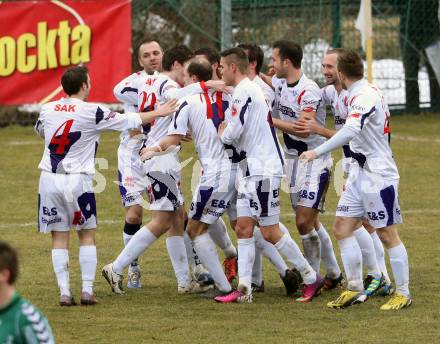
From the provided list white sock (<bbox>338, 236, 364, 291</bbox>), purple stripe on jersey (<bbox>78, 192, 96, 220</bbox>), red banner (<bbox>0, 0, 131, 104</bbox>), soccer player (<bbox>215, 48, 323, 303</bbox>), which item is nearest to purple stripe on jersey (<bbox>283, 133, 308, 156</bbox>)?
soccer player (<bbox>215, 48, 323, 303</bbox>)

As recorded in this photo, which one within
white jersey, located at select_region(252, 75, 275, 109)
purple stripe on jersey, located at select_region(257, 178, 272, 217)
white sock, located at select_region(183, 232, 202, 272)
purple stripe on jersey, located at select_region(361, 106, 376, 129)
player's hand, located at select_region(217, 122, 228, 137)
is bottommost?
white sock, located at select_region(183, 232, 202, 272)

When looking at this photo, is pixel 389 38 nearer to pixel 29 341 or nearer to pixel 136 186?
pixel 136 186

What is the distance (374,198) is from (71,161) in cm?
237

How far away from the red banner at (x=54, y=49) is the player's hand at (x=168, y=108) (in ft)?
33.9

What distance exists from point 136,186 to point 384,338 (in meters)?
3.30

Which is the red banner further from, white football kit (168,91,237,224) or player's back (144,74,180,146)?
white football kit (168,91,237,224)

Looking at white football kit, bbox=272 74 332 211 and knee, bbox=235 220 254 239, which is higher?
white football kit, bbox=272 74 332 211

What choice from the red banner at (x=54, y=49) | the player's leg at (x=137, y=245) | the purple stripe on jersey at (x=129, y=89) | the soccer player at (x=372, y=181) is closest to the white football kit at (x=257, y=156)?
the soccer player at (x=372, y=181)

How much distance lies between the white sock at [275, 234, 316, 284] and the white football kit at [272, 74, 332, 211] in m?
0.60

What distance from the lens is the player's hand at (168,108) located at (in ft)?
29.5

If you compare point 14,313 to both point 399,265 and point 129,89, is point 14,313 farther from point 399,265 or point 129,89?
point 129,89

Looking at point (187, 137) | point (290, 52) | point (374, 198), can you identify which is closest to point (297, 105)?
point (290, 52)

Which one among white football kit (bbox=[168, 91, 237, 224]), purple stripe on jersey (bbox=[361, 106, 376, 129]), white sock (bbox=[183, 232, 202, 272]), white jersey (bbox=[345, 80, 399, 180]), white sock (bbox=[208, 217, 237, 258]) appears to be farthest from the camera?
white sock (bbox=[183, 232, 202, 272])

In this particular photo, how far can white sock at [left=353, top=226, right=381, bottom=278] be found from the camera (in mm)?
9305
